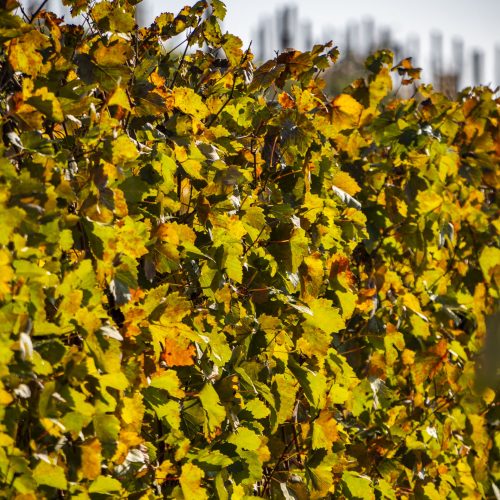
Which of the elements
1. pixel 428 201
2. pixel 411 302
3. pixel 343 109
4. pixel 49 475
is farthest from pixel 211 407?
pixel 428 201

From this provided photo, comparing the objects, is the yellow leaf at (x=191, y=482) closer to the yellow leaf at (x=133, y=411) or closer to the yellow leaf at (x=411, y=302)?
the yellow leaf at (x=133, y=411)

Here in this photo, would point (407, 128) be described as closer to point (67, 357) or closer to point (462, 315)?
point (462, 315)

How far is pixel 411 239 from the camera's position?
376 cm

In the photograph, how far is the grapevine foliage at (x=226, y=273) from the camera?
1.92 meters

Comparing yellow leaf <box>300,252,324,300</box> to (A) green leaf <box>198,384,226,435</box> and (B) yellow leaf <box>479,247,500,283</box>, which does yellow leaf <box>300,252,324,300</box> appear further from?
(B) yellow leaf <box>479,247,500,283</box>

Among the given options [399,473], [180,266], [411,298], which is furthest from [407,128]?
[180,266]

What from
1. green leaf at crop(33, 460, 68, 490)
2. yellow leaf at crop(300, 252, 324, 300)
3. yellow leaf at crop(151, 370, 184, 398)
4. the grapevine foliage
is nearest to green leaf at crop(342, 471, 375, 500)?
the grapevine foliage

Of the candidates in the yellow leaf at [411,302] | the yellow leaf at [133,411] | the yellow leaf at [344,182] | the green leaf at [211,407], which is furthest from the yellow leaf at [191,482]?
the yellow leaf at [411,302]

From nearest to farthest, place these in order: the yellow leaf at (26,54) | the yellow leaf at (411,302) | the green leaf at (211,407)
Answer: the yellow leaf at (26,54), the green leaf at (211,407), the yellow leaf at (411,302)

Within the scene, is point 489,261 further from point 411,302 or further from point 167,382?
point 167,382

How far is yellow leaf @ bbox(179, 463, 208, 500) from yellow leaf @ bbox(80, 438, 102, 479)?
0.41m

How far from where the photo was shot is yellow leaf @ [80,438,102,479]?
Result: 190cm

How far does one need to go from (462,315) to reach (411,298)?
2.28ft

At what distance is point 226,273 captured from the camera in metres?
2.52
